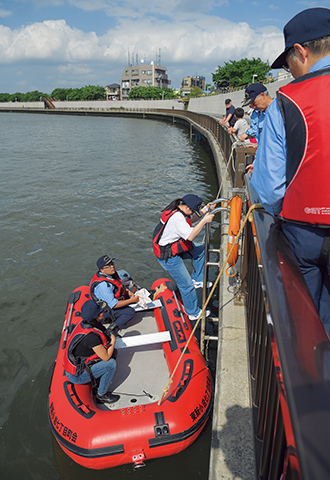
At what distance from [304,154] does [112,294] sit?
13.6 feet

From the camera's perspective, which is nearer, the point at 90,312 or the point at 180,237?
the point at 90,312

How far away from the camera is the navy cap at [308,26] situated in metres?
1.59

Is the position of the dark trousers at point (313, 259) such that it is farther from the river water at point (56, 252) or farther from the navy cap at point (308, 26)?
the river water at point (56, 252)

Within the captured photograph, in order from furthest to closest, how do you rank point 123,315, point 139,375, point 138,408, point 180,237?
point 123,315, point 180,237, point 139,375, point 138,408

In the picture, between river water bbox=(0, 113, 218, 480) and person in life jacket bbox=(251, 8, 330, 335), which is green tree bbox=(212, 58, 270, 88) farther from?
person in life jacket bbox=(251, 8, 330, 335)

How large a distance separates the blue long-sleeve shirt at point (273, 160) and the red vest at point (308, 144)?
0.04m

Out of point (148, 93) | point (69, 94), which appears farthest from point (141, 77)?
point (148, 93)

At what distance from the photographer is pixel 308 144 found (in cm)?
151

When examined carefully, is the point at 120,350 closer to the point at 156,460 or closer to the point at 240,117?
the point at 156,460

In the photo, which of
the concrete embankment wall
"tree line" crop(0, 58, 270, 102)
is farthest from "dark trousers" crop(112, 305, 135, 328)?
the concrete embankment wall

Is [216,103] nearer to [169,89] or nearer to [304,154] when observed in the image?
[304,154]

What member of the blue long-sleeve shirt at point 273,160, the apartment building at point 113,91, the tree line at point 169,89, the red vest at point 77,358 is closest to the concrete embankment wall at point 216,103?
the tree line at point 169,89

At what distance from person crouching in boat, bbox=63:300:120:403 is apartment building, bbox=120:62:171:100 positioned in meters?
159

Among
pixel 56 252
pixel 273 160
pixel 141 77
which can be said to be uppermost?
pixel 141 77
